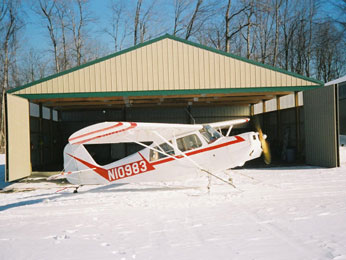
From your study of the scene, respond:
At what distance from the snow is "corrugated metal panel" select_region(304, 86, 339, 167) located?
387 centimetres

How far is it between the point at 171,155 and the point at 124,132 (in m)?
1.70

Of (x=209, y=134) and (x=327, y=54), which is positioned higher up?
(x=327, y=54)

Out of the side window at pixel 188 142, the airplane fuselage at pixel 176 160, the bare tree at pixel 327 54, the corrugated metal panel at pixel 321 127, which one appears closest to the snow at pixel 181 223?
the airplane fuselage at pixel 176 160

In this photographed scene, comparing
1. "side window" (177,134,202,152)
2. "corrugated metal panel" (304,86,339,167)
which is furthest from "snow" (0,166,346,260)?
"corrugated metal panel" (304,86,339,167)

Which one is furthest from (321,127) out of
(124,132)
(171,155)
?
(124,132)

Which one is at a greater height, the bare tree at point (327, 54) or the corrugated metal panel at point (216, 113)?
the bare tree at point (327, 54)

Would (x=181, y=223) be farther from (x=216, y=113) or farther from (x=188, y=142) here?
(x=216, y=113)

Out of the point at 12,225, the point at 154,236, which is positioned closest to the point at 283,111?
the point at 154,236

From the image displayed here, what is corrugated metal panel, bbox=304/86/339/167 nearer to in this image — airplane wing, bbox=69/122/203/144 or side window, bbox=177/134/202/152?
airplane wing, bbox=69/122/203/144

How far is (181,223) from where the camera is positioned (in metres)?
5.50

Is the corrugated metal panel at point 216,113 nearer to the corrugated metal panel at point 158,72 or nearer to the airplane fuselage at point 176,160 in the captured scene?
the corrugated metal panel at point 158,72

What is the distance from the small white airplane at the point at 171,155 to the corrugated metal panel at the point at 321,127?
6.04 meters

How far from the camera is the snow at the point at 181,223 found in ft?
13.7

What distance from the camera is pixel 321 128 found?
12930 mm
